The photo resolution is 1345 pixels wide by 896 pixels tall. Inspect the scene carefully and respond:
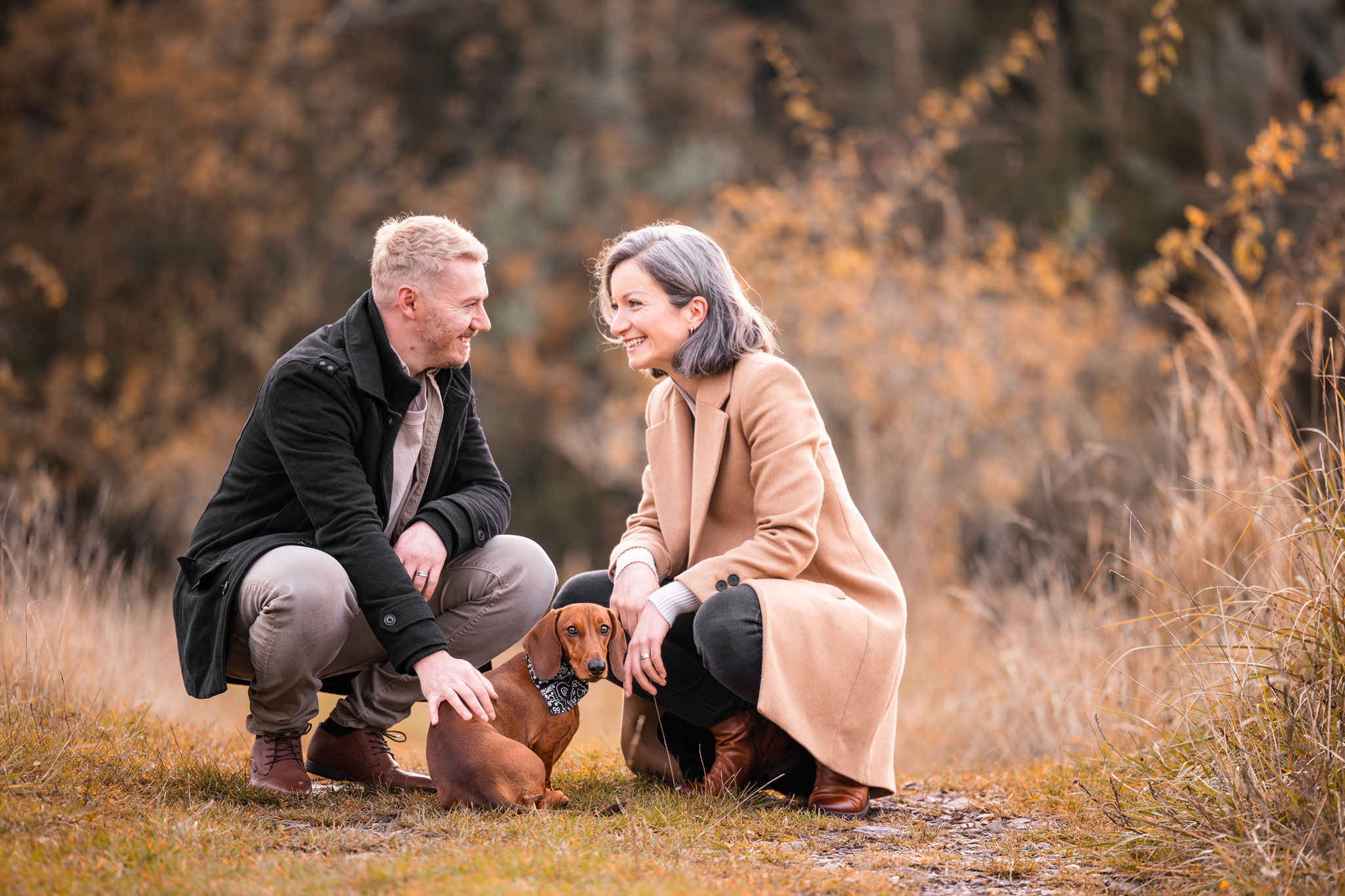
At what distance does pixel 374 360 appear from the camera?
3.45 meters

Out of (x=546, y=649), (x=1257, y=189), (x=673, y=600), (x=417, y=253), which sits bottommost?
(x=546, y=649)

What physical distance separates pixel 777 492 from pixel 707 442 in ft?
0.98

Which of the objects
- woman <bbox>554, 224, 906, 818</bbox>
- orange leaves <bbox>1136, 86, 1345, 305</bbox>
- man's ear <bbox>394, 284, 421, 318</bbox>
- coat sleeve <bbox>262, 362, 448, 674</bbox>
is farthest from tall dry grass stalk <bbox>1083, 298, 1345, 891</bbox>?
man's ear <bbox>394, 284, 421, 318</bbox>

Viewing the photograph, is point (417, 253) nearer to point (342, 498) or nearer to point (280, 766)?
point (342, 498)

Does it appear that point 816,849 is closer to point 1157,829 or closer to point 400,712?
point 1157,829

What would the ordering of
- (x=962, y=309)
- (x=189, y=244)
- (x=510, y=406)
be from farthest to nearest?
(x=510, y=406)
(x=189, y=244)
(x=962, y=309)

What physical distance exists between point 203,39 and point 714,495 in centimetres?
1224

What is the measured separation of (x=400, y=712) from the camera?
12.2 feet

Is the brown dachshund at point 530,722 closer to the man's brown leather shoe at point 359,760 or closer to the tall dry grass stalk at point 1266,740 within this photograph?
the man's brown leather shoe at point 359,760

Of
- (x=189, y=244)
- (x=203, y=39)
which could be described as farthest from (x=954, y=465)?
(x=203, y=39)

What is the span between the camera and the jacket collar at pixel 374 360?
341 centimetres

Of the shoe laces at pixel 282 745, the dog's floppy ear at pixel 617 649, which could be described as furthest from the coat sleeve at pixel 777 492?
the shoe laces at pixel 282 745

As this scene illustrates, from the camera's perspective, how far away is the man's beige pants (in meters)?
3.24

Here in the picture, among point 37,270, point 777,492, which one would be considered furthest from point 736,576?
point 37,270
